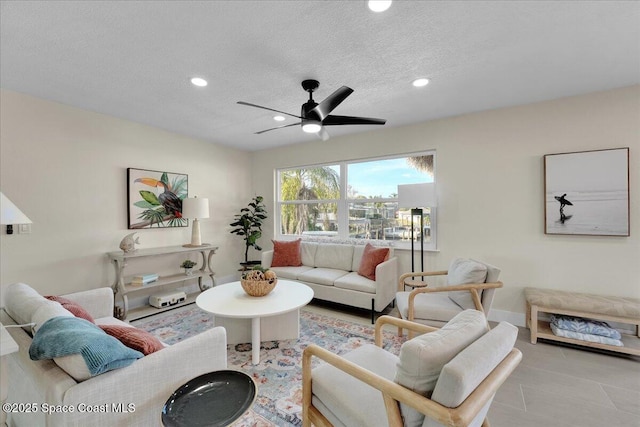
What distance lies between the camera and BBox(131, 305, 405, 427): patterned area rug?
1.79 meters

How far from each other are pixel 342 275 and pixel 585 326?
8.15ft

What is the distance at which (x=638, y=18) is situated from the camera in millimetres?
1725

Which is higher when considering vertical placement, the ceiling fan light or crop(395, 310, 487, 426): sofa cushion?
the ceiling fan light

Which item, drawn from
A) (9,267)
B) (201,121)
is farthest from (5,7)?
(9,267)

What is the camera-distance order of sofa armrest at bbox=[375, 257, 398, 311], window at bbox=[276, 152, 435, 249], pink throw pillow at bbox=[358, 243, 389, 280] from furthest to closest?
window at bbox=[276, 152, 435, 249]
pink throw pillow at bbox=[358, 243, 389, 280]
sofa armrest at bbox=[375, 257, 398, 311]

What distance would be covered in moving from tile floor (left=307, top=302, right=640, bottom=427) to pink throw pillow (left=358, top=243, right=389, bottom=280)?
1.64 meters

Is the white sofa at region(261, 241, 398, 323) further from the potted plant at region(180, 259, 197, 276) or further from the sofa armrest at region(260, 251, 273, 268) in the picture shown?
the potted plant at region(180, 259, 197, 276)

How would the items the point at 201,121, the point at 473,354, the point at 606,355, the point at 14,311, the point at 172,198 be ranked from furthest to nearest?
1. the point at 172,198
2. the point at 201,121
3. the point at 606,355
4. the point at 14,311
5. the point at 473,354

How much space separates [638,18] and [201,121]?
4.09m

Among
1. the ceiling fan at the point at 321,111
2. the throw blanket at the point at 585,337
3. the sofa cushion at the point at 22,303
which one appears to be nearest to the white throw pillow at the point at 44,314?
the sofa cushion at the point at 22,303

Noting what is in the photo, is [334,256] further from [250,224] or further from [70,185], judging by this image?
[70,185]

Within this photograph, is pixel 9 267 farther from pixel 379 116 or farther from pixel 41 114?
pixel 379 116

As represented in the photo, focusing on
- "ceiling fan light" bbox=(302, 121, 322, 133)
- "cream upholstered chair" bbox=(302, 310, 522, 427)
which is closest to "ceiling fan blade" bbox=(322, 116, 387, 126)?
"ceiling fan light" bbox=(302, 121, 322, 133)

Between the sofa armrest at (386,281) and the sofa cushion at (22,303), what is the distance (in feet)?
9.35
